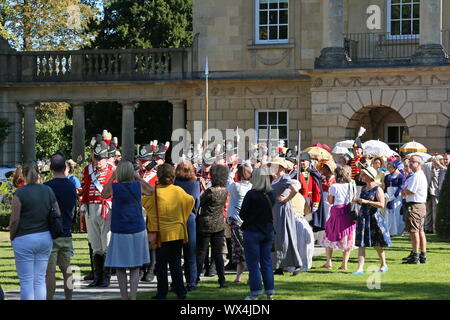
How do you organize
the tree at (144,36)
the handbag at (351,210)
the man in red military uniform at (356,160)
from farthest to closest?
the tree at (144,36) < the man in red military uniform at (356,160) < the handbag at (351,210)

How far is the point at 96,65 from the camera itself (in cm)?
3788

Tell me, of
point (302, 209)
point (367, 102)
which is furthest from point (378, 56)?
point (302, 209)

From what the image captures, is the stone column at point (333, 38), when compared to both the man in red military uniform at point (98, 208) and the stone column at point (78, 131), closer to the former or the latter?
the stone column at point (78, 131)

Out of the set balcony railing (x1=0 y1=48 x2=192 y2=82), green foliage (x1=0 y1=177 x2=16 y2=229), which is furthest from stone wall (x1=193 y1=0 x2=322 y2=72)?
green foliage (x1=0 y1=177 x2=16 y2=229)

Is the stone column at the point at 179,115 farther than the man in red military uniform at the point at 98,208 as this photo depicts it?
Yes

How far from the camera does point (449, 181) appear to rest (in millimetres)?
22859

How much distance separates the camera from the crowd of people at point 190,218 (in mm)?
12745

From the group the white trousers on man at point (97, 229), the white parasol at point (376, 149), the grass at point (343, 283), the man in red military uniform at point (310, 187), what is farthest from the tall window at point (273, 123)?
the white trousers on man at point (97, 229)

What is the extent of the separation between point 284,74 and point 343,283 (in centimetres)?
2036

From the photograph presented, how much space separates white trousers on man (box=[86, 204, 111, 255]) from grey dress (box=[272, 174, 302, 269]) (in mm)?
2492

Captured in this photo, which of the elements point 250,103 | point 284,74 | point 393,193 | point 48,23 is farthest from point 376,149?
point 48,23

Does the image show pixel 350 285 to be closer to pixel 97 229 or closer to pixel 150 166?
pixel 150 166

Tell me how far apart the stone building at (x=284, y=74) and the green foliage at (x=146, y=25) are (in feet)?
26.2

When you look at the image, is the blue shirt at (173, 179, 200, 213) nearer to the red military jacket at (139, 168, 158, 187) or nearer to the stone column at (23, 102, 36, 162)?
the red military jacket at (139, 168, 158, 187)
